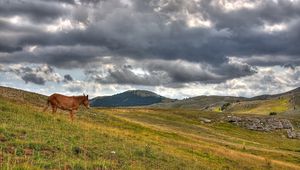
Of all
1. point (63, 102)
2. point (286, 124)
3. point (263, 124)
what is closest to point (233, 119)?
point (263, 124)

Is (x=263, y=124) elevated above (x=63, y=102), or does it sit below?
below

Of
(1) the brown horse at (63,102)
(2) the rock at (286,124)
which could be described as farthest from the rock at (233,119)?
(1) the brown horse at (63,102)

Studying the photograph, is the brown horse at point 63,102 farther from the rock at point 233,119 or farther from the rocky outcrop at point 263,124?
the rock at point 233,119

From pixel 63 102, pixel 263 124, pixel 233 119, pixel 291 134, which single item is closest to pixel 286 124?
pixel 263 124

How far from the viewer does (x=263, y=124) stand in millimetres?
142500

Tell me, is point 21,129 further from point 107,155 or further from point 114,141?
point 114,141

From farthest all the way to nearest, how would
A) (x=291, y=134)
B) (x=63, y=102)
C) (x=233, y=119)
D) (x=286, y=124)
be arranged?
(x=286, y=124) → (x=233, y=119) → (x=291, y=134) → (x=63, y=102)

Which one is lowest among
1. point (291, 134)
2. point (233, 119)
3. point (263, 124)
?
point (291, 134)

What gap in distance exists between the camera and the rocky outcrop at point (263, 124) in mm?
136750

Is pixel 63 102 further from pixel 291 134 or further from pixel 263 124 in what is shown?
pixel 263 124

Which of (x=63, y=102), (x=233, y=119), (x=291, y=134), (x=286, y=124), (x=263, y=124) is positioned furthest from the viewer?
(x=286, y=124)

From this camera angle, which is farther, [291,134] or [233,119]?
[233,119]

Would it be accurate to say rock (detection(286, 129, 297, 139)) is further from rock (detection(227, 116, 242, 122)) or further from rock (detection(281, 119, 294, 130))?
rock (detection(227, 116, 242, 122))

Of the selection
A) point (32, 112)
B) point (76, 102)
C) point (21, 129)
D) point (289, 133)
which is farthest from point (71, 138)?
point (289, 133)
